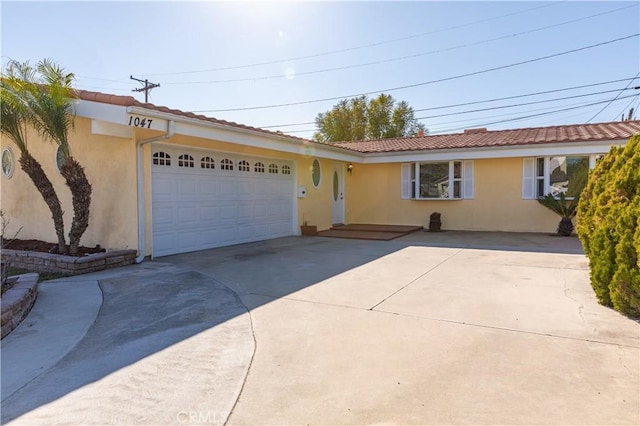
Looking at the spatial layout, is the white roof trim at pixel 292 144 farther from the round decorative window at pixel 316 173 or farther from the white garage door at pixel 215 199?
the white garage door at pixel 215 199

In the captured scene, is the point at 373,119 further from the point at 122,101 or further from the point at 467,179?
the point at 122,101

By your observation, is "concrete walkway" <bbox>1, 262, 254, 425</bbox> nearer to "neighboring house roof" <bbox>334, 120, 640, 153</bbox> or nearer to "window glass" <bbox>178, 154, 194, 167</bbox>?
"window glass" <bbox>178, 154, 194, 167</bbox>

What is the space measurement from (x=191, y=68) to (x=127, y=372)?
2454 centimetres

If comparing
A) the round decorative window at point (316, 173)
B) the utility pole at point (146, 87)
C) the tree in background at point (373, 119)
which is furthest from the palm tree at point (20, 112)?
the tree in background at point (373, 119)

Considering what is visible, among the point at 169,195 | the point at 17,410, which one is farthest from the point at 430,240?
the point at 17,410

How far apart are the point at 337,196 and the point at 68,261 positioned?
998 cm

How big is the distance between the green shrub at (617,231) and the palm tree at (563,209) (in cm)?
744

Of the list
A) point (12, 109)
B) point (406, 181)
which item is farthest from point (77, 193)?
point (406, 181)

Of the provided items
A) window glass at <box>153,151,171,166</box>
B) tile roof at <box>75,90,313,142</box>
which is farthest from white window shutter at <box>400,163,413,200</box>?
window glass at <box>153,151,171,166</box>

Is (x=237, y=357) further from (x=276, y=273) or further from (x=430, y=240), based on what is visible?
(x=430, y=240)

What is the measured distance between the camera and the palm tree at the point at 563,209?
11617 millimetres

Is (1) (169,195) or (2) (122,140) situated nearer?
(2) (122,140)

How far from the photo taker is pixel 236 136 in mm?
8805

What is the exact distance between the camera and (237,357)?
10.8 ft
